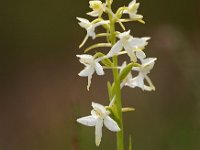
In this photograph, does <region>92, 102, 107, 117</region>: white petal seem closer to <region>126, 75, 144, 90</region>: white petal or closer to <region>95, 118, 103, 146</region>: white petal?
<region>95, 118, 103, 146</region>: white petal

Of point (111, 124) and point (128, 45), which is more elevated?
point (128, 45)

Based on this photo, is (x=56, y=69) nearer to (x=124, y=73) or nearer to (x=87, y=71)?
(x=87, y=71)

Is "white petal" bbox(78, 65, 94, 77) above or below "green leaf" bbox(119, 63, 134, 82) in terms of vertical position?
above

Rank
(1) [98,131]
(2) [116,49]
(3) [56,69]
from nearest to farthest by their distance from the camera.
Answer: (2) [116,49], (1) [98,131], (3) [56,69]

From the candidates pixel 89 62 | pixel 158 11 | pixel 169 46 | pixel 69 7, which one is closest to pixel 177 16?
pixel 158 11

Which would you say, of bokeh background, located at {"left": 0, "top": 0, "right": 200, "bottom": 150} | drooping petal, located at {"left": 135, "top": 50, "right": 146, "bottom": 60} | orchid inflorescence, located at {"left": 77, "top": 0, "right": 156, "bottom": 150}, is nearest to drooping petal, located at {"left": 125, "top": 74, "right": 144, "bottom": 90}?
orchid inflorescence, located at {"left": 77, "top": 0, "right": 156, "bottom": 150}

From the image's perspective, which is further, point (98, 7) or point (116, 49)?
point (98, 7)

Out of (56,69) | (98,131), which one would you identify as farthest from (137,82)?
(56,69)
